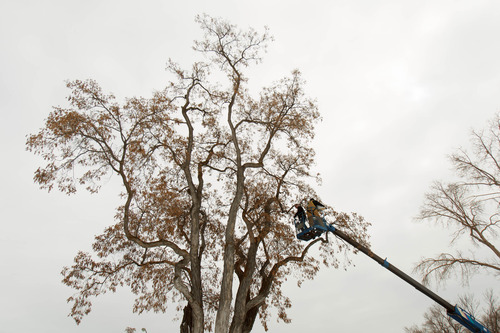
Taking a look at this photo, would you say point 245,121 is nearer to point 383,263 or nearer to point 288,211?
point 288,211

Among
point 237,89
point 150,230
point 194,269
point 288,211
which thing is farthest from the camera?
point 237,89

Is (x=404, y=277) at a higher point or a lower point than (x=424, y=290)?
higher

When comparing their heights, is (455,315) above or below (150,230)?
below

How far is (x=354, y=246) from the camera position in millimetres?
12523

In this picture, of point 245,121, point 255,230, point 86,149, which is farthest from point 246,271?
point 86,149

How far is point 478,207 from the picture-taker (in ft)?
54.2

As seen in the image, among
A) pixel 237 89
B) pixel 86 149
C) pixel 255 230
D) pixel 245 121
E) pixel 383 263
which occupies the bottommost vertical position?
pixel 383 263

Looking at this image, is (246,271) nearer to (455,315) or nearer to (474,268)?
(455,315)

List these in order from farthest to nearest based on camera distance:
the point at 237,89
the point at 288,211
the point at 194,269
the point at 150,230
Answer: the point at 237,89 < the point at 288,211 < the point at 150,230 < the point at 194,269

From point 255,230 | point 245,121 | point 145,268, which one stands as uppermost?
point 245,121

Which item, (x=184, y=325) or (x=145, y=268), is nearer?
(x=184, y=325)

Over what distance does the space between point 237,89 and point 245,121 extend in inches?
70.2

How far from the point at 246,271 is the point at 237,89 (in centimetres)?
934

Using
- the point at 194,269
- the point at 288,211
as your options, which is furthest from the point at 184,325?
the point at 288,211
